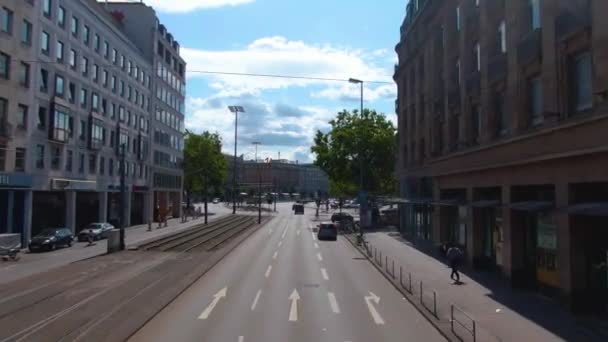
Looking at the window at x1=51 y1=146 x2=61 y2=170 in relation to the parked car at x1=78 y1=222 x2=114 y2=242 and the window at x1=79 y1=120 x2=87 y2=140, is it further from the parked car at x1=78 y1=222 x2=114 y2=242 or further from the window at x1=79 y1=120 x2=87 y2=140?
the parked car at x1=78 y1=222 x2=114 y2=242

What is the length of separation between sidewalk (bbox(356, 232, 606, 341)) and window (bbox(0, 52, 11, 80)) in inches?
1173

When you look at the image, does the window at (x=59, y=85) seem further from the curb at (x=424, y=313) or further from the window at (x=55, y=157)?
the curb at (x=424, y=313)

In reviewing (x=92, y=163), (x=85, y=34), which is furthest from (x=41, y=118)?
(x=85, y=34)

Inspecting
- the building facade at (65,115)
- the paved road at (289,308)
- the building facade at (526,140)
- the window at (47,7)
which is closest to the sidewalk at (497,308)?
the building facade at (526,140)

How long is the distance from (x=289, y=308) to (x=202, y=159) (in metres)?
87.4

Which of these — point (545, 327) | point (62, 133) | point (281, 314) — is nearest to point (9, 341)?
point (281, 314)

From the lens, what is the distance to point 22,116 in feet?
129

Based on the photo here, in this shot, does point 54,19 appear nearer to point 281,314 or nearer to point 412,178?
point 412,178

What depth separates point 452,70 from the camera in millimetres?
32219

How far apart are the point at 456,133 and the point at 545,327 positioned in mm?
19026

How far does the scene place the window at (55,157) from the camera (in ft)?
144

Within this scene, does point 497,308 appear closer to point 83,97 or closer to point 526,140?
point 526,140

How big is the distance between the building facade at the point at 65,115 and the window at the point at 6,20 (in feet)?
0.23

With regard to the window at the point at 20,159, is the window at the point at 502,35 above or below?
above
